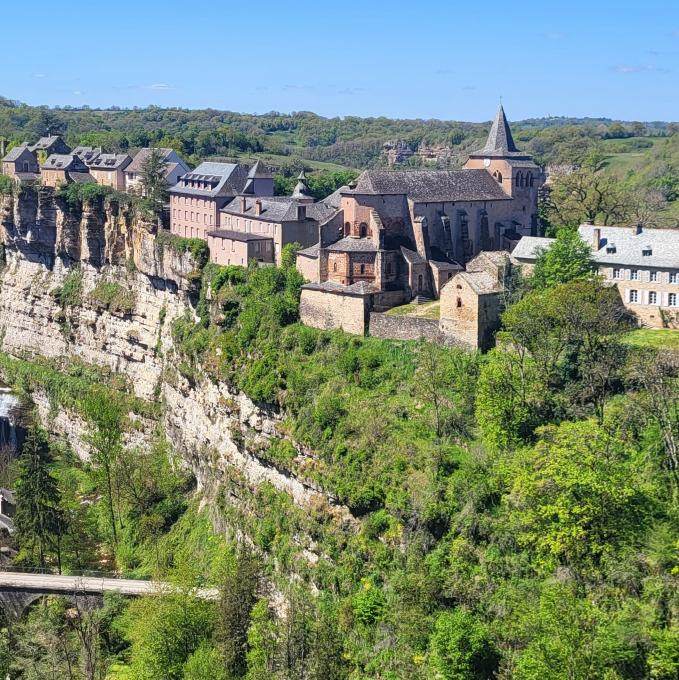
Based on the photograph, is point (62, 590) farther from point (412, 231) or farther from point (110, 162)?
point (110, 162)

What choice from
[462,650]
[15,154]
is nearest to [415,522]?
[462,650]

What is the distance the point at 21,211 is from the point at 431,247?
38260mm

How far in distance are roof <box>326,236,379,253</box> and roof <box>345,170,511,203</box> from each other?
2.79 metres

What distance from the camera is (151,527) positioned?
6084 cm

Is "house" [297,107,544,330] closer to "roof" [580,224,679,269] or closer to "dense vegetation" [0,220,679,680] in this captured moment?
"dense vegetation" [0,220,679,680]

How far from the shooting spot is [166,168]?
3086 inches

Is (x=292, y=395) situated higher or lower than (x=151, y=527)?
higher

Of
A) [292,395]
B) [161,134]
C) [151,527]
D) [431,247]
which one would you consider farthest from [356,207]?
[161,134]

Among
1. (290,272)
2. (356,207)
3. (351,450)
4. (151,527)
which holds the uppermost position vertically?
(356,207)

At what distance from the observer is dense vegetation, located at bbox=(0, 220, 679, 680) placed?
3684 cm

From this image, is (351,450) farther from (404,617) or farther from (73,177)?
(73,177)

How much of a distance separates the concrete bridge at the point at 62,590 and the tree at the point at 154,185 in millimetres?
29451

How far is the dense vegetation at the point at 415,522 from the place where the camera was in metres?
36.8

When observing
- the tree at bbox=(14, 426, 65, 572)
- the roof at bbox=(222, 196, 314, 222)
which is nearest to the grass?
the roof at bbox=(222, 196, 314, 222)
